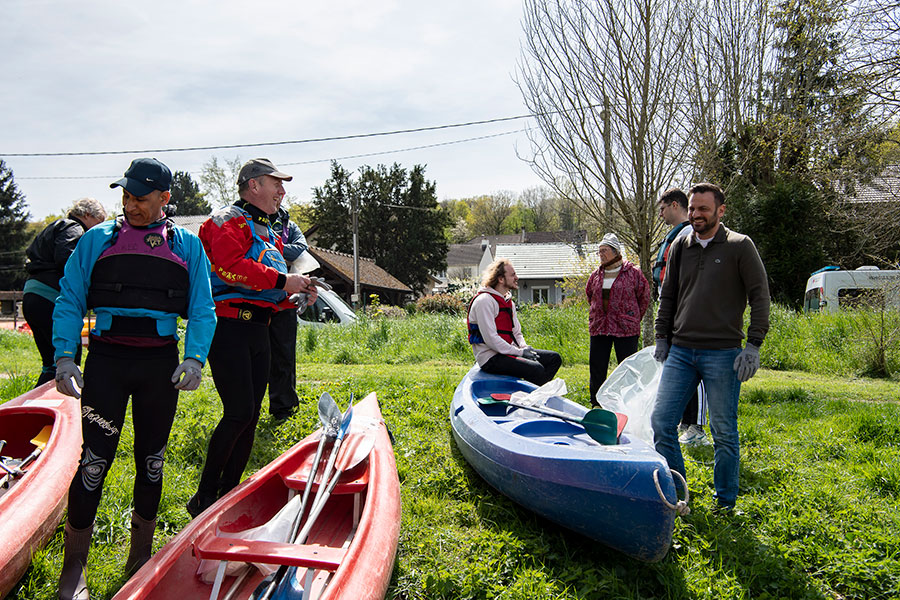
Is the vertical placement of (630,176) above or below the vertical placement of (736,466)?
above

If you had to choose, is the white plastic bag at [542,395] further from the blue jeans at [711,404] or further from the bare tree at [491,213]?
the bare tree at [491,213]

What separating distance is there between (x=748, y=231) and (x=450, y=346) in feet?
40.4

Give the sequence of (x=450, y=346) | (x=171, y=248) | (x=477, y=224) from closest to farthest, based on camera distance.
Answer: (x=171, y=248) < (x=450, y=346) < (x=477, y=224)

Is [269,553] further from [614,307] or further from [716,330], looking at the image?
[614,307]

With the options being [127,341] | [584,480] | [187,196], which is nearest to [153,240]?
[127,341]

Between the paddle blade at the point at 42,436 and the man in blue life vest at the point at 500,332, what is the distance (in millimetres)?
3267

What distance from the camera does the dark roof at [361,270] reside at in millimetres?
27625

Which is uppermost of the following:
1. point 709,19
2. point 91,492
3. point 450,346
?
point 709,19

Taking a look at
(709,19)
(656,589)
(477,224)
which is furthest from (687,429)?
(477,224)

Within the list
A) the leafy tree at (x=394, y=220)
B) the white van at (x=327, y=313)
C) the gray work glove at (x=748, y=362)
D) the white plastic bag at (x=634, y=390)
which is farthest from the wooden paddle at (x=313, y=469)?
the leafy tree at (x=394, y=220)

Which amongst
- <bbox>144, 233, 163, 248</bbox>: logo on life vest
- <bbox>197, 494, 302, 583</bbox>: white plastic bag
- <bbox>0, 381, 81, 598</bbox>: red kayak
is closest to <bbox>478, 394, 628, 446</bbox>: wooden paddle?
<bbox>197, 494, 302, 583</bbox>: white plastic bag

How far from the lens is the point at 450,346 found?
36.7ft

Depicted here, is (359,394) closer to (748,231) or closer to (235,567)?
(235,567)

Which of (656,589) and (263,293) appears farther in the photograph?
(263,293)
